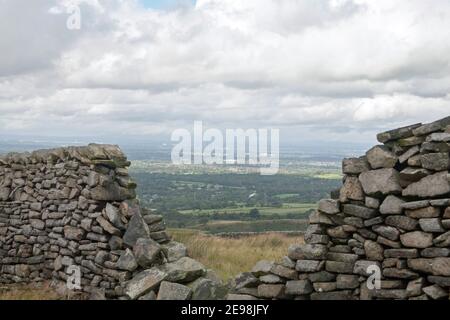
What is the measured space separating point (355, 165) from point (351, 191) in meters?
0.38

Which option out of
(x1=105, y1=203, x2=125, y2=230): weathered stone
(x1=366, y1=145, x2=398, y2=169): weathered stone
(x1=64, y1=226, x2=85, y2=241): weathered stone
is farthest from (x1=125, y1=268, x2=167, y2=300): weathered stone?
(x1=366, y1=145, x2=398, y2=169): weathered stone

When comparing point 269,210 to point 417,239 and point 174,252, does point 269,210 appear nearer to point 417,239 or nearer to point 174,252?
point 174,252

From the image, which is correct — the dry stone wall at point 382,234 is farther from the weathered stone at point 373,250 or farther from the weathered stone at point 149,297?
the weathered stone at point 149,297

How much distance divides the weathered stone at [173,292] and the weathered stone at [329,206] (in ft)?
8.05

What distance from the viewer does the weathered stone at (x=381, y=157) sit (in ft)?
23.3

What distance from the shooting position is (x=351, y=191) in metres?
7.43

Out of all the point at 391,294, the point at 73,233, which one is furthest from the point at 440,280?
the point at 73,233

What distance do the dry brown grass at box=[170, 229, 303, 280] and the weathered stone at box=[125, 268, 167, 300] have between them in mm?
2964

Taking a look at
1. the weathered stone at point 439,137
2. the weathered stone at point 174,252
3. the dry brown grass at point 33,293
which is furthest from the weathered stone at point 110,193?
the weathered stone at point 439,137

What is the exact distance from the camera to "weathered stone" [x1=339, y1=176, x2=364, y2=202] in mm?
7359

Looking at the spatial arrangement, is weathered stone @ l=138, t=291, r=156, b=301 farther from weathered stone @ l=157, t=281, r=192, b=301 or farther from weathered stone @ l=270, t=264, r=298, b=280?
weathered stone @ l=270, t=264, r=298, b=280
